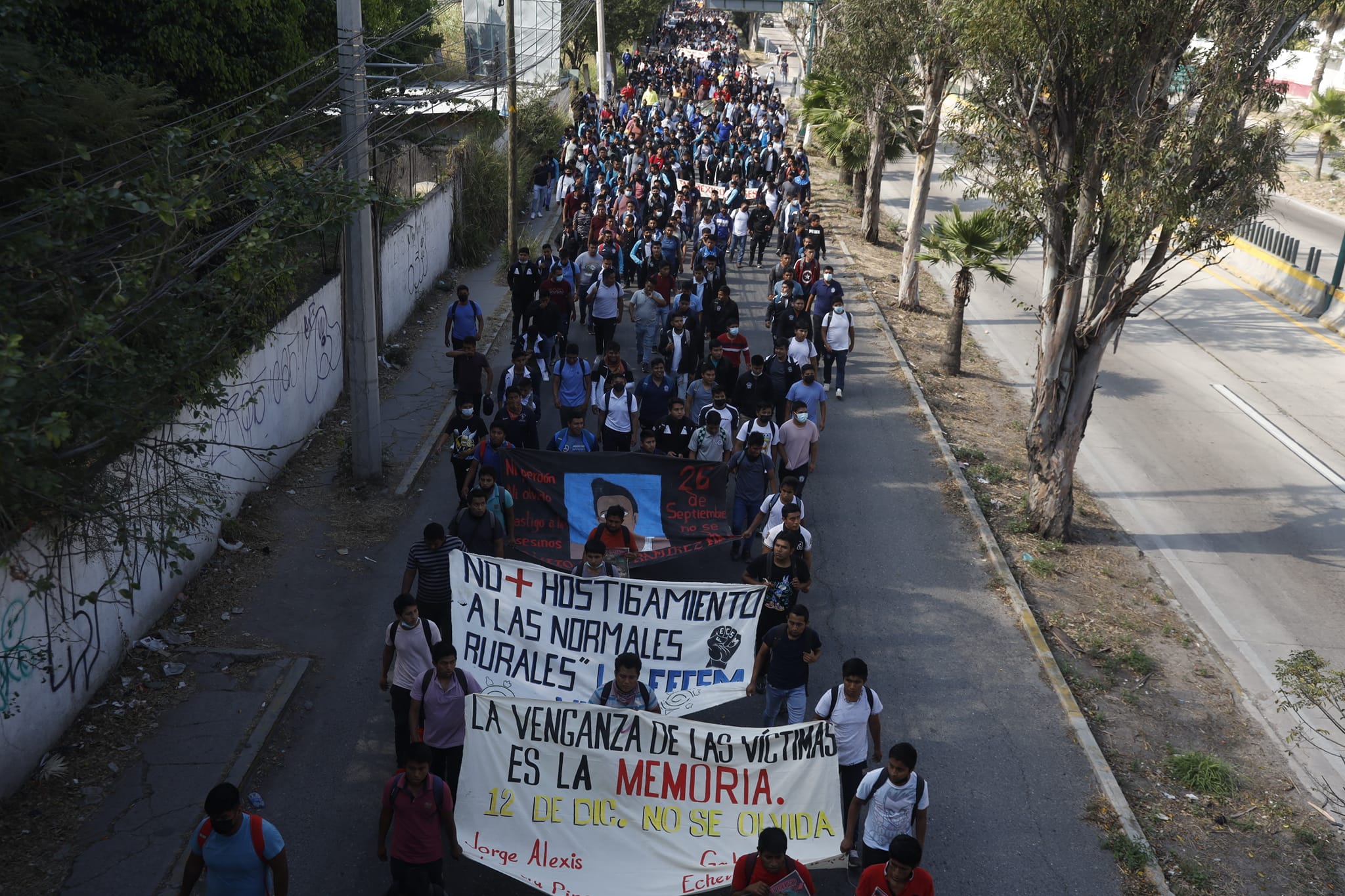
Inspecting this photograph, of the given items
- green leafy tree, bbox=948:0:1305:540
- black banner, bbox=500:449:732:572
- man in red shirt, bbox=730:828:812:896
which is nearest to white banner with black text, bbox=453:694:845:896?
man in red shirt, bbox=730:828:812:896

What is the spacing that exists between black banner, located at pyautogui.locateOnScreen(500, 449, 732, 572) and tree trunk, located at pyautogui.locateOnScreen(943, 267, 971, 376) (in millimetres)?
8846

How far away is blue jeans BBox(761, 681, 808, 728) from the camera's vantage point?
8.34m

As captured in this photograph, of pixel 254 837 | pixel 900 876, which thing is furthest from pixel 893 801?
pixel 254 837

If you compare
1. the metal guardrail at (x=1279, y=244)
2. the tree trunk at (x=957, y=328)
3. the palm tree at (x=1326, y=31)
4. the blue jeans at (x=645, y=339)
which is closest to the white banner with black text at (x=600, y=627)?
the blue jeans at (x=645, y=339)

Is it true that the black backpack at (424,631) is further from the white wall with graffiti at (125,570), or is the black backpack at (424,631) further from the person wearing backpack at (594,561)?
the white wall with graffiti at (125,570)

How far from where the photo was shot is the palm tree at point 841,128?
100 ft

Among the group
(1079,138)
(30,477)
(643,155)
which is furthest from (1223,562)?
(643,155)

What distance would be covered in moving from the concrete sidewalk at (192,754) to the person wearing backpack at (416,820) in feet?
5.88

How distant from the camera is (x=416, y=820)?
655 centimetres

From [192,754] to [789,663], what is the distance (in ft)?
14.9

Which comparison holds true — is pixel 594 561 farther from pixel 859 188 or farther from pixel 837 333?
pixel 859 188

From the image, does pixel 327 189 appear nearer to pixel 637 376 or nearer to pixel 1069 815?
pixel 637 376

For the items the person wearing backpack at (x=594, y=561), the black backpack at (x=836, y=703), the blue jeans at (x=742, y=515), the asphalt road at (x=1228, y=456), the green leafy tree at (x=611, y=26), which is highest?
the green leafy tree at (x=611, y=26)

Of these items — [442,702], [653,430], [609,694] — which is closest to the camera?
[442,702]
